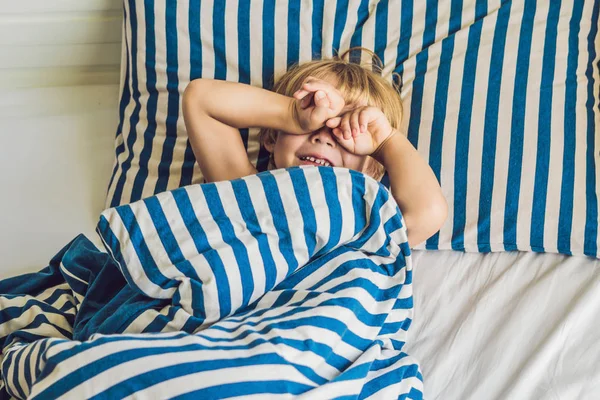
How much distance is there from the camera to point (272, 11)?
125 cm

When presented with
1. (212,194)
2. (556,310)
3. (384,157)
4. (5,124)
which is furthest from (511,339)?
(5,124)

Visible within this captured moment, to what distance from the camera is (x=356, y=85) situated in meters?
1.11

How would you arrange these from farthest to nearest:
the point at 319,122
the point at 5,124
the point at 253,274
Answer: the point at 5,124 < the point at 319,122 < the point at 253,274

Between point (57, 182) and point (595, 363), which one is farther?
point (57, 182)

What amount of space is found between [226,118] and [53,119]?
0.47 meters

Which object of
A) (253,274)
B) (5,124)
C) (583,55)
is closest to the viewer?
(253,274)

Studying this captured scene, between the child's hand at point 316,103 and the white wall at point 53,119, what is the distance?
17.0 inches

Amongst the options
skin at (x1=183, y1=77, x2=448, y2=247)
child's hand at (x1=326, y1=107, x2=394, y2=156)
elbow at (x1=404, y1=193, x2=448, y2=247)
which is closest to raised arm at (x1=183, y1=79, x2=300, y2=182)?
skin at (x1=183, y1=77, x2=448, y2=247)

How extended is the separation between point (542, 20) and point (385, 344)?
58 cm

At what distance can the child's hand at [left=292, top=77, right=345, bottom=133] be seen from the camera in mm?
1049

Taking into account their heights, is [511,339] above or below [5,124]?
below

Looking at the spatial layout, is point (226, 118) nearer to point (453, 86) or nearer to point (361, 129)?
point (361, 129)

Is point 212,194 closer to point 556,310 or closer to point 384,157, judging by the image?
point 384,157

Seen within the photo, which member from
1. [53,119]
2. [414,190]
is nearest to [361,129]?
[414,190]
